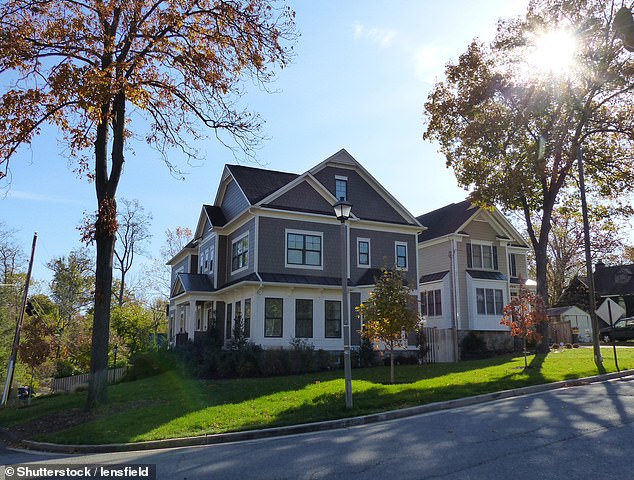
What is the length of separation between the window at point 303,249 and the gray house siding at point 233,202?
2705 mm

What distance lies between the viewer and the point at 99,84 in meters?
12.6

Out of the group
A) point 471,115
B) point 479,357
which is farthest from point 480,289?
point 471,115

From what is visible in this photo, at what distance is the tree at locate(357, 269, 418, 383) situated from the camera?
16.6 metres

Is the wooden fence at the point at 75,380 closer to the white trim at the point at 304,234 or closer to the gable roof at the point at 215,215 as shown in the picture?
the gable roof at the point at 215,215

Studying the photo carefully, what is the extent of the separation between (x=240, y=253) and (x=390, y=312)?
10.7 m

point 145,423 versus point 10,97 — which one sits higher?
point 10,97

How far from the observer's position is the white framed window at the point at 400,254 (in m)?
27.1

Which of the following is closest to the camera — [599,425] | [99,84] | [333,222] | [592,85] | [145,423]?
[599,425]

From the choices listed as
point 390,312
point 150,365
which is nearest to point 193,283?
point 150,365

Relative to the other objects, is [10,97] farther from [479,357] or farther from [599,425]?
[479,357]

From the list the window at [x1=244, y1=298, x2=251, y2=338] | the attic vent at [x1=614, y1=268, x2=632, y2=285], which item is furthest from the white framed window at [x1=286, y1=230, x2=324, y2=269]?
the attic vent at [x1=614, y1=268, x2=632, y2=285]

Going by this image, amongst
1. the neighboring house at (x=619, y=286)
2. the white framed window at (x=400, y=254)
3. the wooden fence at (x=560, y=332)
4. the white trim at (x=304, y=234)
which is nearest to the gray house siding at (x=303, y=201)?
the white trim at (x=304, y=234)

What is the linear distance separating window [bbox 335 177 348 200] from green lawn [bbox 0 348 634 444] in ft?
33.6

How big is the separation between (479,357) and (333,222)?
1097 cm
